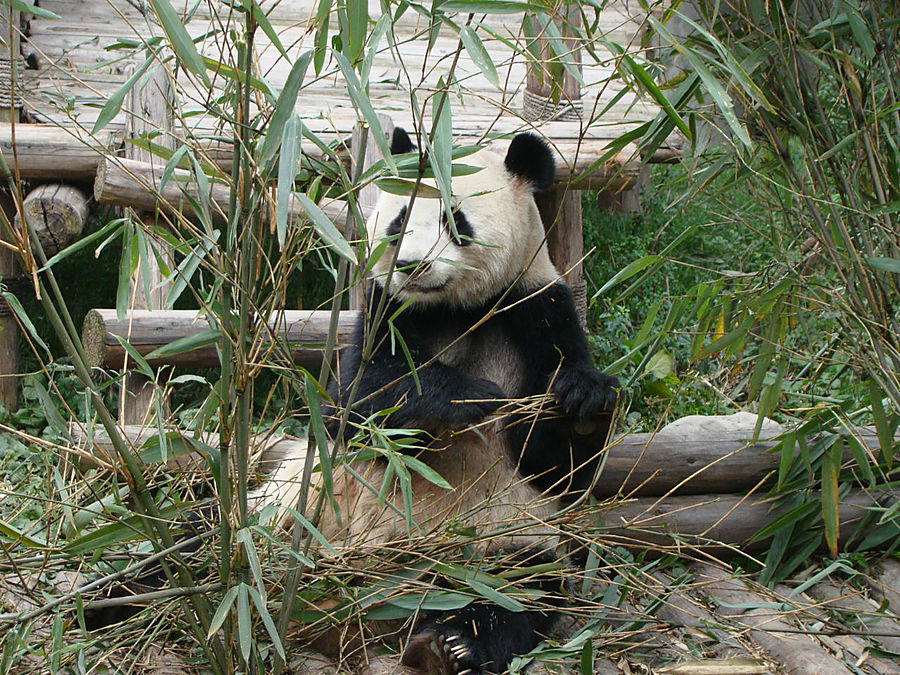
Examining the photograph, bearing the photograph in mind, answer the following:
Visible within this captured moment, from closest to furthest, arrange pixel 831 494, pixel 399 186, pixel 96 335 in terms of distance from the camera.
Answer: pixel 399 186, pixel 831 494, pixel 96 335

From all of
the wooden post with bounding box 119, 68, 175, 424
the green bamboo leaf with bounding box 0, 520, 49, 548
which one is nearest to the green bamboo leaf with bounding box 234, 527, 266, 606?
the green bamboo leaf with bounding box 0, 520, 49, 548

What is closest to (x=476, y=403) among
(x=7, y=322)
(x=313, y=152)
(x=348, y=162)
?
(x=313, y=152)

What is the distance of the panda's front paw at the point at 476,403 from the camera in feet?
8.46

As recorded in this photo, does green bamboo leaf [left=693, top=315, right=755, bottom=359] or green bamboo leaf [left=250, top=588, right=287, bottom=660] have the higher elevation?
green bamboo leaf [left=693, top=315, right=755, bottom=359]

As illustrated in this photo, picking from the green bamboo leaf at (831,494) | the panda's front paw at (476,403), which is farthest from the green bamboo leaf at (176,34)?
the green bamboo leaf at (831,494)

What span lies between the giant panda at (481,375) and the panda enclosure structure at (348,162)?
0.83 ft

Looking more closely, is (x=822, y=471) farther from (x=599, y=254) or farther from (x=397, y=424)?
(x=599, y=254)

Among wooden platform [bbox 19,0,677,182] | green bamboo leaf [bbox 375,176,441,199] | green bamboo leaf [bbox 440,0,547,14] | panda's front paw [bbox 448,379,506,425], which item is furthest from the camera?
wooden platform [bbox 19,0,677,182]

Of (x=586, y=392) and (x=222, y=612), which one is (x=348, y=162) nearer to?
(x=586, y=392)

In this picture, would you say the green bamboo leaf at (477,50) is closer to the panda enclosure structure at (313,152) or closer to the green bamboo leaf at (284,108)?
the panda enclosure structure at (313,152)

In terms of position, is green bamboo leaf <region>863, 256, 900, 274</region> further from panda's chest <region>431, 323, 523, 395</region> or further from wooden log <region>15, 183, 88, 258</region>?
wooden log <region>15, 183, 88, 258</region>

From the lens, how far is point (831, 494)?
2.84 m

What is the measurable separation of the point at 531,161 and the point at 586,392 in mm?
924

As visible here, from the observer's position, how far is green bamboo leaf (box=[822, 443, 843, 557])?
279 cm
